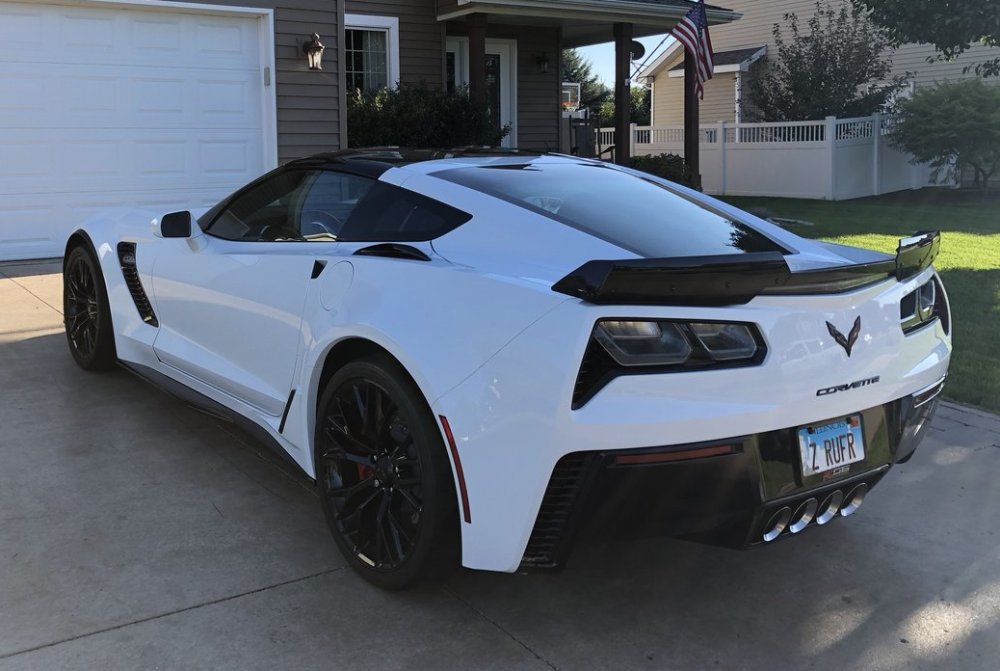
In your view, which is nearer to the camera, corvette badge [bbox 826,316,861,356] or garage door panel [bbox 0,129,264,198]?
corvette badge [bbox 826,316,861,356]

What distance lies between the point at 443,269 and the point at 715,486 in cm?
104

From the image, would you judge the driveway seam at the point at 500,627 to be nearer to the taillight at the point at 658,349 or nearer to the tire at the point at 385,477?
the tire at the point at 385,477

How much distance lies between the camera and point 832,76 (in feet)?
68.4

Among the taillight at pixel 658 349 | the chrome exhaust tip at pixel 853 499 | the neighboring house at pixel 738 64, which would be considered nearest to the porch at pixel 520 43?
the neighboring house at pixel 738 64

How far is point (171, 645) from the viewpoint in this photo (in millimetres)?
2738

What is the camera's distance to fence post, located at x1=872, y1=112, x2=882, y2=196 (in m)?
19.0

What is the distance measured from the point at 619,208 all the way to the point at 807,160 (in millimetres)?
16271

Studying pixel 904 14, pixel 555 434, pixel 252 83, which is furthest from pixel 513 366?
pixel 904 14

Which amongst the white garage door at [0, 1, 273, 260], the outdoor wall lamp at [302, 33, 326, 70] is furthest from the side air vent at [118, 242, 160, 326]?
the outdoor wall lamp at [302, 33, 326, 70]

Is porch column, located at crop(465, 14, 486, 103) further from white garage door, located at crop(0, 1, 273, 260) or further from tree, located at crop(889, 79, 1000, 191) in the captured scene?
tree, located at crop(889, 79, 1000, 191)

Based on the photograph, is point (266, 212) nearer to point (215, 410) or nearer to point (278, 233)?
point (278, 233)

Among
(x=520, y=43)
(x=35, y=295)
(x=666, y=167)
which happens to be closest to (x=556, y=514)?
(x=35, y=295)

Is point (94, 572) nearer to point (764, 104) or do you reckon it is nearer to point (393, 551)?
point (393, 551)

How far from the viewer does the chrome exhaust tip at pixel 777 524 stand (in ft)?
8.84
